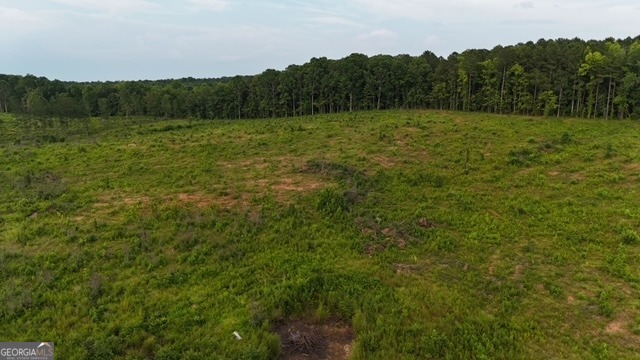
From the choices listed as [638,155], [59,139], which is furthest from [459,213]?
[59,139]

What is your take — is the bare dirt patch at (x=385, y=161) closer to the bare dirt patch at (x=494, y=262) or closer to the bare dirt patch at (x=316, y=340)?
the bare dirt patch at (x=494, y=262)

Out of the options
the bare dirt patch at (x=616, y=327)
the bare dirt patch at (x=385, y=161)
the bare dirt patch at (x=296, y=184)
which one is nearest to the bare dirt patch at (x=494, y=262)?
the bare dirt patch at (x=616, y=327)

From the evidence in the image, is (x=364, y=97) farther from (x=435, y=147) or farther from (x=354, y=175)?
(x=354, y=175)

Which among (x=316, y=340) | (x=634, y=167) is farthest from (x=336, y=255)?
(x=634, y=167)
